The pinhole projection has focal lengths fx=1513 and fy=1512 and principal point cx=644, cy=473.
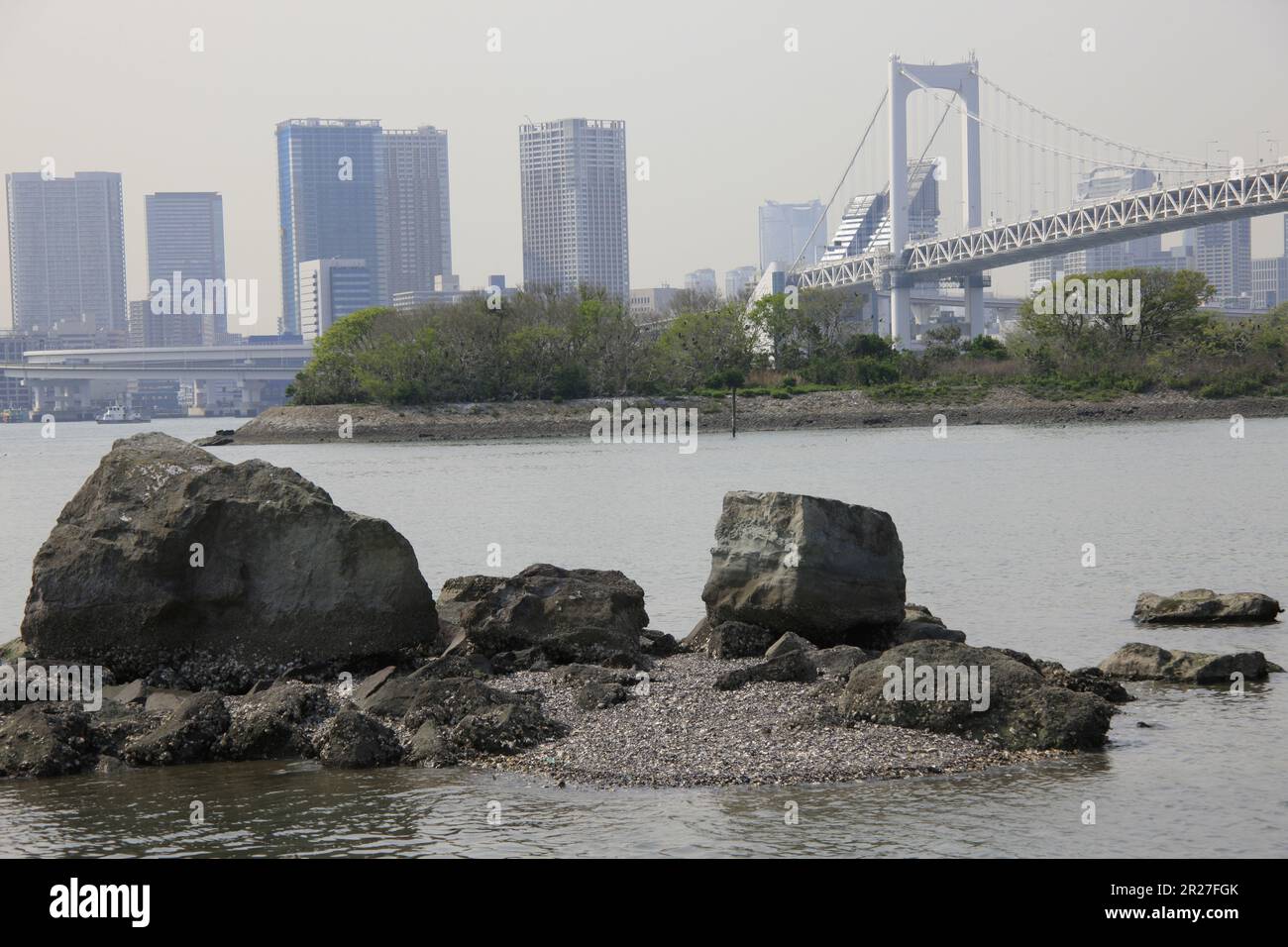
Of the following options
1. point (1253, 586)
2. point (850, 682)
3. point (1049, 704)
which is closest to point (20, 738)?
point (850, 682)

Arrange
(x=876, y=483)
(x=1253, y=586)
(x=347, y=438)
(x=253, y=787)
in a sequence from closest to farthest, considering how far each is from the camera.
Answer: (x=253, y=787), (x=1253, y=586), (x=876, y=483), (x=347, y=438)

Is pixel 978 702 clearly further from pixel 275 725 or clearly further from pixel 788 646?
pixel 275 725

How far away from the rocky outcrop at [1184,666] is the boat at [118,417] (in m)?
163

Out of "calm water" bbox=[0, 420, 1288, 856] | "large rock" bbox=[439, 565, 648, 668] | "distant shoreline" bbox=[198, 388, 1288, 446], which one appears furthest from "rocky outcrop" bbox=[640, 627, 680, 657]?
"distant shoreline" bbox=[198, 388, 1288, 446]

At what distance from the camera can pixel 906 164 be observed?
102375 millimetres

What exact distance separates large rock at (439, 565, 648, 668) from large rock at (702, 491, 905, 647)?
98cm

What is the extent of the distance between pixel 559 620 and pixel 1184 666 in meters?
5.40

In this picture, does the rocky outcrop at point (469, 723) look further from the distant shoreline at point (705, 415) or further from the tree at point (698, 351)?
the tree at point (698, 351)

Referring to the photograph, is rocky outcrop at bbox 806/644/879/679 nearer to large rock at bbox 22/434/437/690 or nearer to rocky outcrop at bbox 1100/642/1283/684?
rocky outcrop at bbox 1100/642/1283/684

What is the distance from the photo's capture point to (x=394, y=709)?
446 inches

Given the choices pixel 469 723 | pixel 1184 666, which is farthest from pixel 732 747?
pixel 1184 666
